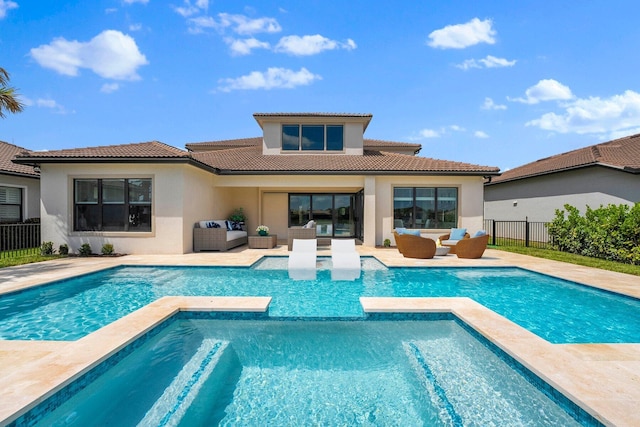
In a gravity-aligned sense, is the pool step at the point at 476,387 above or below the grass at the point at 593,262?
below

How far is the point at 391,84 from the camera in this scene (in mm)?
18125

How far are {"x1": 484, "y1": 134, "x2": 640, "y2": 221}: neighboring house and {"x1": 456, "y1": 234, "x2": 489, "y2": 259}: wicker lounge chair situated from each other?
768cm

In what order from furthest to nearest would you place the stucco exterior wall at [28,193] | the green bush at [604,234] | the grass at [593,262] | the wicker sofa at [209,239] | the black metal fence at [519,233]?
the black metal fence at [519,233], the stucco exterior wall at [28,193], the wicker sofa at [209,239], the green bush at [604,234], the grass at [593,262]

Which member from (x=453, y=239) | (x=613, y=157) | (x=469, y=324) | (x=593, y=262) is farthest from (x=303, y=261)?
(x=613, y=157)

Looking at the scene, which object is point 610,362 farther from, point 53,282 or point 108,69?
point 108,69

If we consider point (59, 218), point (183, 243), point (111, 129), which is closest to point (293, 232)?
point (183, 243)

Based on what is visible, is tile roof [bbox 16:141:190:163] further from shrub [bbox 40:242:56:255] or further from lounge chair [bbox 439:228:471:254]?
lounge chair [bbox 439:228:471:254]

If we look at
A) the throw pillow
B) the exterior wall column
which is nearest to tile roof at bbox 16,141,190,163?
the exterior wall column

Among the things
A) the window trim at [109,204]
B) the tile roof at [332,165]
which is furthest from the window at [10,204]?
the tile roof at [332,165]

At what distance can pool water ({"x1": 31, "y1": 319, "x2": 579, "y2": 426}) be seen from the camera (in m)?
3.26

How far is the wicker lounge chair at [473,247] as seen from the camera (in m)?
11.7

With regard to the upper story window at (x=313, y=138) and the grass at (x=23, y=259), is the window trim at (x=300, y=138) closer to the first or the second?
the upper story window at (x=313, y=138)

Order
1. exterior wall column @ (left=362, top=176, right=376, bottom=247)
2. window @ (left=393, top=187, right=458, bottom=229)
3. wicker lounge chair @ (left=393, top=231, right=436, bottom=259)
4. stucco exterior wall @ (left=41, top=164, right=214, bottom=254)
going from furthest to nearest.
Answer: window @ (left=393, top=187, right=458, bottom=229) → exterior wall column @ (left=362, top=176, right=376, bottom=247) → stucco exterior wall @ (left=41, top=164, right=214, bottom=254) → wicker lounge chair @ (left=393, top=231, right=436, bottom=259)

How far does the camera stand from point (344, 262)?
1077 cm
